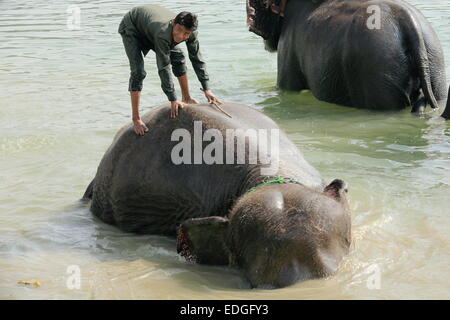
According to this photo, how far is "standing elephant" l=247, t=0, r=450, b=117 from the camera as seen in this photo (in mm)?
8906

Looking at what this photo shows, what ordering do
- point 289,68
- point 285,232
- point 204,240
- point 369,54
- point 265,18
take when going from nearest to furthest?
point 285,232 → point 204,240 → point 369,54 → point 289,68 → point 265,18

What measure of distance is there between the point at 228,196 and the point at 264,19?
18.7 ft

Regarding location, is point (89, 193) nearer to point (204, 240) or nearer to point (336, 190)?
point (204, 240)

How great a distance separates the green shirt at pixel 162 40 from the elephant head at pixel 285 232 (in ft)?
4.48

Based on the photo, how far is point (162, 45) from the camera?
6266 mm

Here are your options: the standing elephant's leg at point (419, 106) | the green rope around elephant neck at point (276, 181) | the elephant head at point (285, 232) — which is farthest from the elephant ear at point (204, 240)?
the standing elephant's leg at point (419, 106)

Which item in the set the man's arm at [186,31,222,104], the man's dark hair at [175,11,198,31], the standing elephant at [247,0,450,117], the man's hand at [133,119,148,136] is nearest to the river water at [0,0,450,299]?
the standing elephant at [247,0,450,117]

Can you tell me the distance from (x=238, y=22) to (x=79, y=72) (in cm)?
512

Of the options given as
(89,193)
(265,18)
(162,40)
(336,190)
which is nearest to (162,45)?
(162,40)

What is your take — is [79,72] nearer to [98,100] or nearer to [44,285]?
[98,100]

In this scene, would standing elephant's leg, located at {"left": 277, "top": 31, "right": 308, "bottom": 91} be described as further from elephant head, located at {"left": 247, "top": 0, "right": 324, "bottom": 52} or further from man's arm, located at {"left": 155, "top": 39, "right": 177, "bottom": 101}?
man's arm, located at {"left": 155, "top": 39, "right": 177, "bottom": 101}

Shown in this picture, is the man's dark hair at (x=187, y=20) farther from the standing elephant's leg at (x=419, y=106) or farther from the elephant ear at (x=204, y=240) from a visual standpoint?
the standing elephant's leg at (x=419, y=106)

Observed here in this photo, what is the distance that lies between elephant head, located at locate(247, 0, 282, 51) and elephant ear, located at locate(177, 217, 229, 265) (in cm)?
587
